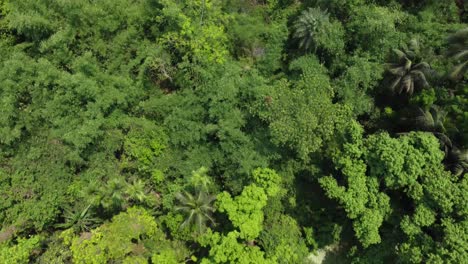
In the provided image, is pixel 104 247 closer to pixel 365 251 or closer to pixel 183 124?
pixel 183 124

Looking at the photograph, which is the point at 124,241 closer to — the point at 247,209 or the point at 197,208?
the point at 197,208

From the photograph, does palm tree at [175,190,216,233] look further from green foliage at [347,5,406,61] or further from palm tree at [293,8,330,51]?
green foliage at [347,5,406,61]

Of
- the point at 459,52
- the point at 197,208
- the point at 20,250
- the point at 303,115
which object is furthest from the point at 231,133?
the point at 459,52

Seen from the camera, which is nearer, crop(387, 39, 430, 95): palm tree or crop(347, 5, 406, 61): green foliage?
crop(387, 39, 430, 95): palm tree

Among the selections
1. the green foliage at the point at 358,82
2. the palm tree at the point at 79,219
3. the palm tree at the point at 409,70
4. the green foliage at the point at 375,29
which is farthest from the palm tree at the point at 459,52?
the palm tree at the point at 79,219

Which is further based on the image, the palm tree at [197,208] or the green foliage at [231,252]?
the palm tree at [197,208]

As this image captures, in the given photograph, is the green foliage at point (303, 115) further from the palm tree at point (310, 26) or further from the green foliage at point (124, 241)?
the green foliage at point (124, 241)

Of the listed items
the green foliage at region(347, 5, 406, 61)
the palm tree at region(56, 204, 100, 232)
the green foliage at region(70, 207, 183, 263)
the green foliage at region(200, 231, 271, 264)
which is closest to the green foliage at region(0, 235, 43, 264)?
the palm tree at region(56, 204, 100, 232)

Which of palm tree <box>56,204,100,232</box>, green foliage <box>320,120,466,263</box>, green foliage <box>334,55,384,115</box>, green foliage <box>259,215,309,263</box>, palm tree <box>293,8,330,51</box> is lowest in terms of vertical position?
palm tree <box>56,204,100,232</box>
